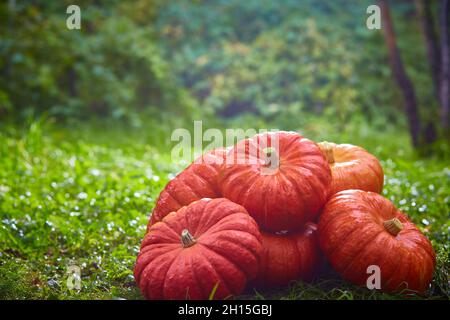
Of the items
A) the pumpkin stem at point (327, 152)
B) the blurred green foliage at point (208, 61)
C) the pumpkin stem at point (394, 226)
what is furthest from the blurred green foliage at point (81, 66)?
the pumpkin stem at point (394, 226)

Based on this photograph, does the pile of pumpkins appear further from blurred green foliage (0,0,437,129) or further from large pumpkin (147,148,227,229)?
blurred green foliage (0,0,437,129)

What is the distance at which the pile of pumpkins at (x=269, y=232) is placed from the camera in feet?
8.11

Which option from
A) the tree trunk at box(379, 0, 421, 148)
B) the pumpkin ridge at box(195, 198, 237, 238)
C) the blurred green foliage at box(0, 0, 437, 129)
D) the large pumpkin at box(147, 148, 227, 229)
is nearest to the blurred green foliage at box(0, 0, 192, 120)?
the blurred green foliage at box(0, 0, 437, 129)

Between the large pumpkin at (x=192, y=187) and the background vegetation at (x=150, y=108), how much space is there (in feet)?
1.38

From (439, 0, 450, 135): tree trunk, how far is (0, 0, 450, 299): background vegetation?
0.80ft

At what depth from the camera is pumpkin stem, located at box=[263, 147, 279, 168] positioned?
9.20 ft

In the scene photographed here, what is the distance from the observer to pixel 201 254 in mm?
2451

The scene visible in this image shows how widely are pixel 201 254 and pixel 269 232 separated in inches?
18.5

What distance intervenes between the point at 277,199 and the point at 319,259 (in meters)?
0.44

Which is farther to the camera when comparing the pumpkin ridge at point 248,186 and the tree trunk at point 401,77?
the tree trunk at point 401,77

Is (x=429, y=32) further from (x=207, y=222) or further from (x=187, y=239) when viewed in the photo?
(x=187, y=239)

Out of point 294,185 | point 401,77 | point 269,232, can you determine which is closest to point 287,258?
point 269,232

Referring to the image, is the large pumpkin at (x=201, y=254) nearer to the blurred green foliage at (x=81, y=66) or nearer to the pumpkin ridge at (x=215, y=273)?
the pumpkin ridge at (x=215, y=273)
